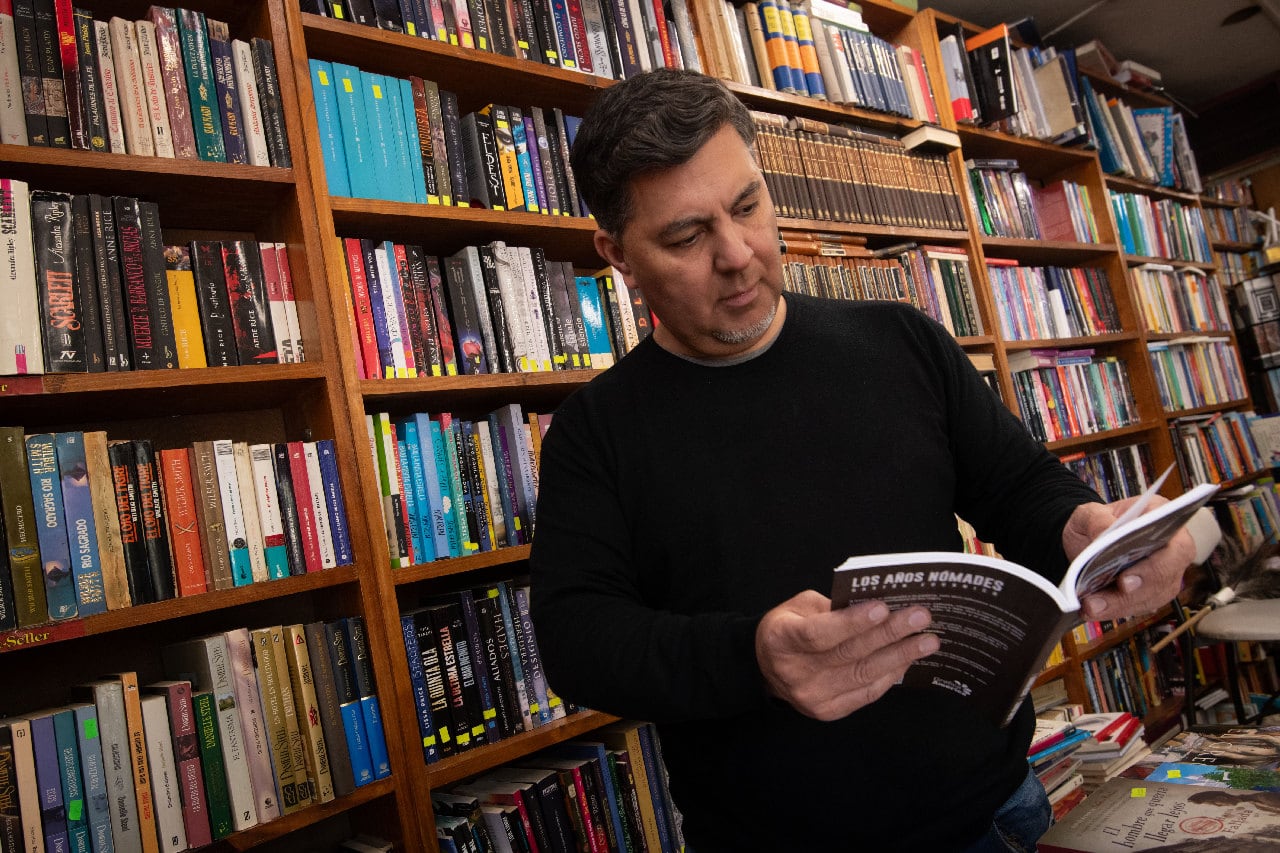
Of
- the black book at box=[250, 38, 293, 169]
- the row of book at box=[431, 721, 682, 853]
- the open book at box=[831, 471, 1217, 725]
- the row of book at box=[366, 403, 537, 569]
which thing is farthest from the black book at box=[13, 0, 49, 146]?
the open book at box=[831, 471, 1217, 725]

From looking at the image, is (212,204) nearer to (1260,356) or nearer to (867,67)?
(867,67)

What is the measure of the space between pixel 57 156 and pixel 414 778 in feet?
3.75

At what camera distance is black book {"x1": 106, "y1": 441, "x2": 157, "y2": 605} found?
53.0 inches

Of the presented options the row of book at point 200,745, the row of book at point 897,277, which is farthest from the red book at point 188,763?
the row of book at point 897,277

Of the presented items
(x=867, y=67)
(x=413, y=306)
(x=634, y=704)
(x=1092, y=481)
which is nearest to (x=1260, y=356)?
(x=1092, y=481)

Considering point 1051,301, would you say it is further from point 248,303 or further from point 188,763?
point 188,763

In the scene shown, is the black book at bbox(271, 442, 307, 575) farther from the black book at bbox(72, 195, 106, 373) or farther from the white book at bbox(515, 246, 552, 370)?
the white book at bbox(515, 246, 552, 370)

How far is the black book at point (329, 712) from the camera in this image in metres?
1.46

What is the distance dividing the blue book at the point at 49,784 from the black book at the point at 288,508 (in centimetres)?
40

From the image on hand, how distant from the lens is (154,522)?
54.3 inches

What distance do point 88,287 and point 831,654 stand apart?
1.25 metres

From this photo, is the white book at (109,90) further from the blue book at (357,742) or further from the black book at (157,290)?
the blue book at (357,742)

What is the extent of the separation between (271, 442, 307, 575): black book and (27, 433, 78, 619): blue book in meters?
0.31

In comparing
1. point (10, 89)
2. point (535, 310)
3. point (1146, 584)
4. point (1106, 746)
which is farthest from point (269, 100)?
point (1106, 746)
